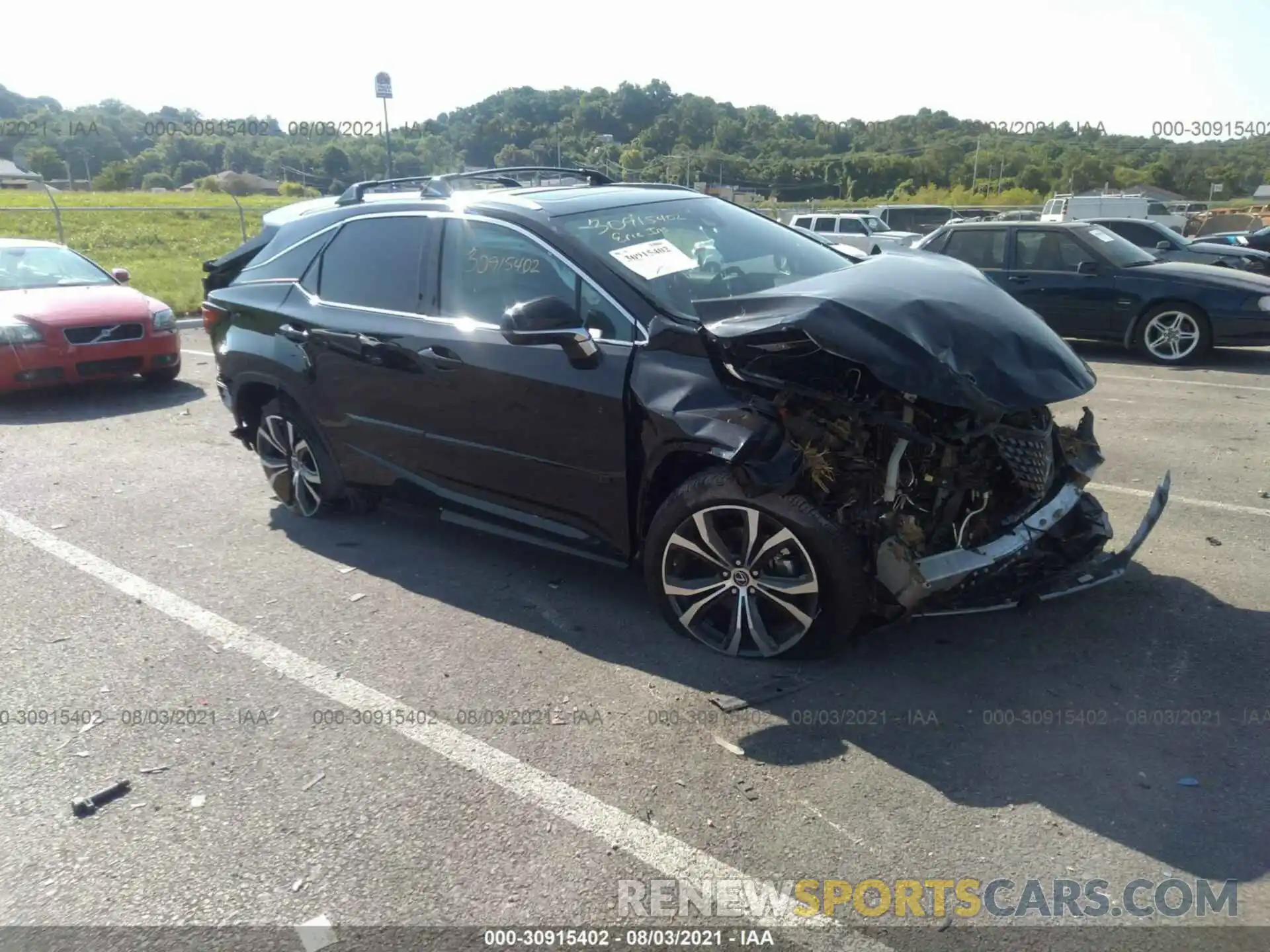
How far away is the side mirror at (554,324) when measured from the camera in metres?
4.07

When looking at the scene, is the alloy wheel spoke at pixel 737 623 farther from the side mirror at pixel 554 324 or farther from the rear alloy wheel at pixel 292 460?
the rear alloy wheel at pixel 292 460

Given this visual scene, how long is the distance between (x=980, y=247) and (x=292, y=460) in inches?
347

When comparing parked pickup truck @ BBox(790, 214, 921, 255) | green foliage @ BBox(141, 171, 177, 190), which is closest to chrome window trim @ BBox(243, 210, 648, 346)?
parked pickup truck @ BBox(790, 214, 921, 255)

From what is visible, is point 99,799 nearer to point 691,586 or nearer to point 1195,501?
point 691,586

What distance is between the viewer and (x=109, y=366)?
9242 mm

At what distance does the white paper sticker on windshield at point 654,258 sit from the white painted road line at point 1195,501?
287cm

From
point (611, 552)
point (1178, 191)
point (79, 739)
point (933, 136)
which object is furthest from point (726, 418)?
point (1178, 191)

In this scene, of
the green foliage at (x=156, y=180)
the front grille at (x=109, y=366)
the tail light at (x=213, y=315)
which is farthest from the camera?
the green foliage at (x=156, y=180)

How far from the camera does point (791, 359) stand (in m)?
3.79

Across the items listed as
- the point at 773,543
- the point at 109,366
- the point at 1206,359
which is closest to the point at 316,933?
the point at 773,543

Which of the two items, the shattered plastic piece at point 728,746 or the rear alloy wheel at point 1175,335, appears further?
the rear alloy wheel at point 1175,335

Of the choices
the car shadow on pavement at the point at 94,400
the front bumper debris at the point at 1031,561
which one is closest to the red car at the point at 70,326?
the car shadow on pavement at the point at 94,400

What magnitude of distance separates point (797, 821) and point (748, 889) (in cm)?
34

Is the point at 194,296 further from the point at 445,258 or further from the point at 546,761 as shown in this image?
the point at 546,761
